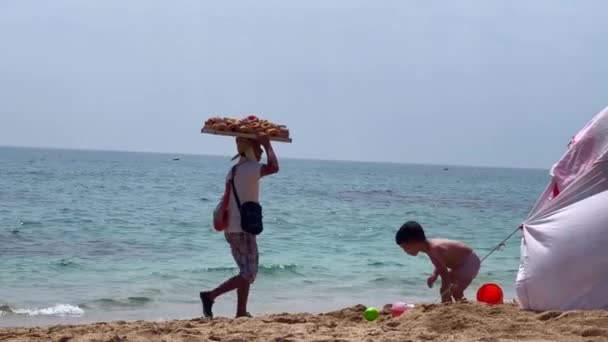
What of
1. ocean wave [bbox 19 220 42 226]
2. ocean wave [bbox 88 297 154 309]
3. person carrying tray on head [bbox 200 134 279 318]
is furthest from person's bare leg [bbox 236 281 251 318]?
ocean wave [bbox 19 220 42 226]

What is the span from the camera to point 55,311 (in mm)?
9008

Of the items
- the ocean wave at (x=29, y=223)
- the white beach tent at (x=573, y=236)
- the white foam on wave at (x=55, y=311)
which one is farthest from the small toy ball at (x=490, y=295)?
the ocean wave at (x=29, y=223)

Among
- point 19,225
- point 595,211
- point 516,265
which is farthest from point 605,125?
point 19,225

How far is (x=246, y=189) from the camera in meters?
6.69

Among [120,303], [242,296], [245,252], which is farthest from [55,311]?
[245,252]

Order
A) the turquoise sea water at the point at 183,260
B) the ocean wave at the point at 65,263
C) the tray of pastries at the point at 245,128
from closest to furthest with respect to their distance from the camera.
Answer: the tray of pastries at the point at 245,128
the turquoise sea water at the point at 183,260
the ocean wave at the point at 65,263

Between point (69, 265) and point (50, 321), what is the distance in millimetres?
3833

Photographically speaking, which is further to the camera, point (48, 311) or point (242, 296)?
point (48, 311)

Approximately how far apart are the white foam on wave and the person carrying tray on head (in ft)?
9.25

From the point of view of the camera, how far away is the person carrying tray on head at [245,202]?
6.66 meters

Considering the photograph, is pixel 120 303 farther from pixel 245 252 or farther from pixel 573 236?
pixel 573 236

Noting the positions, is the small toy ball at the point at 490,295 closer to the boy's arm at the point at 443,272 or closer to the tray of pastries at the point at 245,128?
the boy's arm at the point at 443,272

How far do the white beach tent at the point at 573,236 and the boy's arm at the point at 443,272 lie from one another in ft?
2.15

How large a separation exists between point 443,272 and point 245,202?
1.67m
